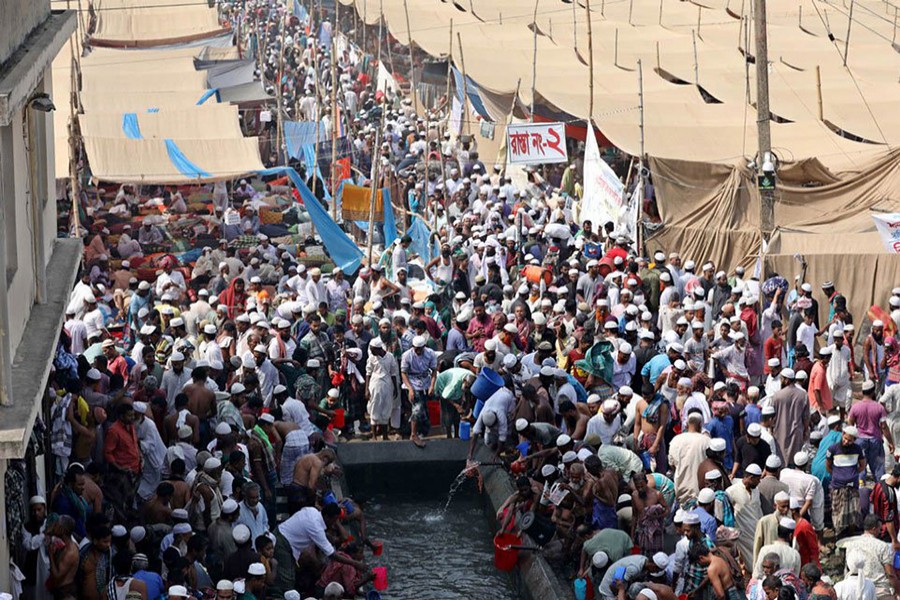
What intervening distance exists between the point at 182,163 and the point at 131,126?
2827 mm

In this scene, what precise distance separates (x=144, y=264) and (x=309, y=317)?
5687mm

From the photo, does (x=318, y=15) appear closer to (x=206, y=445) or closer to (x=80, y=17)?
(x=80, y=17)

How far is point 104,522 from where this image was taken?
9.94 metres

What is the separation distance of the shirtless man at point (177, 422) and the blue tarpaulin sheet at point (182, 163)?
10062 millimetres

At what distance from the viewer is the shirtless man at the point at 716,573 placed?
10328mm

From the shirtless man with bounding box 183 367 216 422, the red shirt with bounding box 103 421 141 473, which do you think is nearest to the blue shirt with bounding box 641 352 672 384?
the shirtless man with bounding box 183 367 216 422

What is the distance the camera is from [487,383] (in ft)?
45.2

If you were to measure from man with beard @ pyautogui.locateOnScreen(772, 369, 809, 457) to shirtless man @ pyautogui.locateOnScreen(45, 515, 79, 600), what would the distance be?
5.92 m

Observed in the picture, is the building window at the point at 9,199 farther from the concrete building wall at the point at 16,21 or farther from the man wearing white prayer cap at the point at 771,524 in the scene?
the man wearing white prayer cap at the point at 771,524

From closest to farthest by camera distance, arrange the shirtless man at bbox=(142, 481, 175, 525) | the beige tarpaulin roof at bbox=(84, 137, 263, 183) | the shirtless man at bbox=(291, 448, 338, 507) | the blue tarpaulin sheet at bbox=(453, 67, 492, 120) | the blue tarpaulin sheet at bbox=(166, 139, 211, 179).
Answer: the shirtless man at bbox=(142, 481, 175, 525) < the shirtless man at bbox=(291, 448, 338, 507) < the beige tarpaulin roof at bbox=(84, 137, 263, 183) < the blue tarpaulin sheet at bbox=(166, 139, 211, 179) < the blue tarpaulin sheet at bbox=(453, 67, 492, 120)

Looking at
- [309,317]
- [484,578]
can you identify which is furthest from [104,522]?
[309,317]

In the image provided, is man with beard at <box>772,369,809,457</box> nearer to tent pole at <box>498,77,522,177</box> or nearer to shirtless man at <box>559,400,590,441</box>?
shirtless man at <box>559,400,590,441</box>

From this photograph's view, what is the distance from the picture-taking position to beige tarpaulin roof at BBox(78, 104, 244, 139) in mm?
24766

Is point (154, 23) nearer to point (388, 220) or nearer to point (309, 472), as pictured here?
point (388, 220)
